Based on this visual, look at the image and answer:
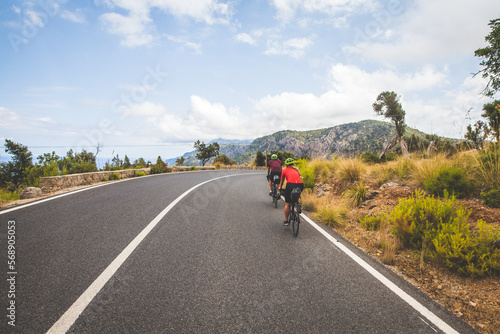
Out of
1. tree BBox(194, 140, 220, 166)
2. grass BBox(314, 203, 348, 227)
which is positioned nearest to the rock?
grass BBox(314, 203, 348, 227)

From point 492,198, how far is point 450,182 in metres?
0.87

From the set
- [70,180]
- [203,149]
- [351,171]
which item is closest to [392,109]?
[351,171]

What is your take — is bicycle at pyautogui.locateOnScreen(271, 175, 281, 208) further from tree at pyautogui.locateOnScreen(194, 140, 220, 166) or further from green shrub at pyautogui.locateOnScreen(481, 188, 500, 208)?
tree at pyautogui.locateOnScreen(194, 140, 220, 166)

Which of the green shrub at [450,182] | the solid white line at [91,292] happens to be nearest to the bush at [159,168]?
the solid white line at [91,292]

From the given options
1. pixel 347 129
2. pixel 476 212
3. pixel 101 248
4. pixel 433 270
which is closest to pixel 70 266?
pixel 101 248

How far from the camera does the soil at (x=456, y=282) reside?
8.53 feet

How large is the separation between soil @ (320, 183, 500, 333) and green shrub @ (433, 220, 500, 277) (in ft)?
0.40

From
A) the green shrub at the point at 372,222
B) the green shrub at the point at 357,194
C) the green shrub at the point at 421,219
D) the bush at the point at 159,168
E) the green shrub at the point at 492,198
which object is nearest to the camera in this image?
the green shrub at the point at 421,219

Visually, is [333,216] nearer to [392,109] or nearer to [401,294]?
[401,294]

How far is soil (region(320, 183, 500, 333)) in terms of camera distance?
2.60 m

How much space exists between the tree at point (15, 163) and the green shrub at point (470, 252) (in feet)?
131

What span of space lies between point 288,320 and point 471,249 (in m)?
3.07

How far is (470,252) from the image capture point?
10.8ft

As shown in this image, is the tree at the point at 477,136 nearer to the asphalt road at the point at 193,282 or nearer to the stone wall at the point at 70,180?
the asphalt road at the point at 193,282
